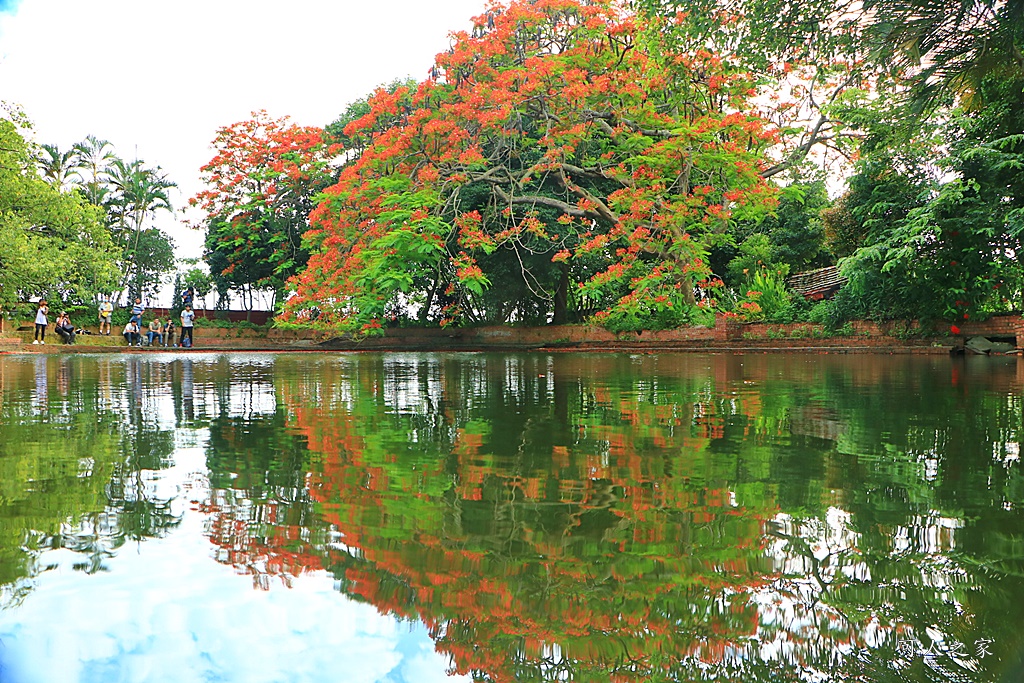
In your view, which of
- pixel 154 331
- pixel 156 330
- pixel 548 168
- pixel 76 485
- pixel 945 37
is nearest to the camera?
pixel 76 485

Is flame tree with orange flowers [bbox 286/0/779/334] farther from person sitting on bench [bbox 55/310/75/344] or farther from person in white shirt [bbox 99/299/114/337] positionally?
person in white shirt [bbox 99/299/114/337]

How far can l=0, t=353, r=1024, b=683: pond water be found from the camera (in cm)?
161

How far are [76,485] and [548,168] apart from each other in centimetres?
1802

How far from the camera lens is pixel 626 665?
5.21 feet

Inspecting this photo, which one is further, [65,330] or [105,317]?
[105,317]

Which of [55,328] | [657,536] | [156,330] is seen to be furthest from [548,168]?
[55,328]

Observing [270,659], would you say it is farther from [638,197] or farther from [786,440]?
[638,197]

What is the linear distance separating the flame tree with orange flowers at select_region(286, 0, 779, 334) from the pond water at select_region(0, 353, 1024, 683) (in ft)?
47.2

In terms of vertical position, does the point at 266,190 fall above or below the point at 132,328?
above

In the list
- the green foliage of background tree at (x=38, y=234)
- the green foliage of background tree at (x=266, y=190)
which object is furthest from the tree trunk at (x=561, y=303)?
the green foliage of background tree at (x=38, y=234)

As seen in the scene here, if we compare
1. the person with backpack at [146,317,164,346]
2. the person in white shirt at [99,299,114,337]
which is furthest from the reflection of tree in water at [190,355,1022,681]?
the person in white shirt at [99,299,114,337]

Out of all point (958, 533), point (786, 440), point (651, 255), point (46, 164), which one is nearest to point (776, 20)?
point (786, 440)

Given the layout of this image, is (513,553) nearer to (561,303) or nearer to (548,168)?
(548,168)

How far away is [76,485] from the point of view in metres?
3.13
